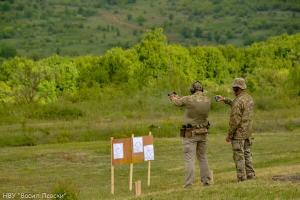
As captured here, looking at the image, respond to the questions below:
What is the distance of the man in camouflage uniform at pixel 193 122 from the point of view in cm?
1850

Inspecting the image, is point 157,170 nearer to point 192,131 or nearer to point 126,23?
point 192,131

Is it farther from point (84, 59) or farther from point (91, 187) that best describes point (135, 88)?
point (91, 187)

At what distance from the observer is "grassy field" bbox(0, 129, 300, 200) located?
17.2 metres

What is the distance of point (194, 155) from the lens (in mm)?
18859

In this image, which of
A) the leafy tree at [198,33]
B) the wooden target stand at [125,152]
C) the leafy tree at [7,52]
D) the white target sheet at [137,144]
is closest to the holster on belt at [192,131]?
the wooden target stand at [125,152]

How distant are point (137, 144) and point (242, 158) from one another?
12.7ft

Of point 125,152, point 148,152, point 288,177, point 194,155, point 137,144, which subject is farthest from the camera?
point 148,152

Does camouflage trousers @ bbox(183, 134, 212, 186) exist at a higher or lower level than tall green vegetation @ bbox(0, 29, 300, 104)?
lower

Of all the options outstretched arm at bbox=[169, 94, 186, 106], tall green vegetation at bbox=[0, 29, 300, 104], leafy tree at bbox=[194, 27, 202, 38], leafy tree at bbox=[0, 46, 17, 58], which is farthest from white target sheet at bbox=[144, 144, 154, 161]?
leafy tree at bbox=[194, 27, 202, 38]

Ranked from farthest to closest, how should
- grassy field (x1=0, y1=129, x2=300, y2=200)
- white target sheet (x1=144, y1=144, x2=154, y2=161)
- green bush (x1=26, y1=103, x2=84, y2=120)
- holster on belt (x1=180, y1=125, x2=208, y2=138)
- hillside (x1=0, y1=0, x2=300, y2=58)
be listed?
hillside (x1=0, y1=0, x2=300, y2=58) < green bush (x1=26, y1=103, x2=84, y2=120) < white target sheet (x1=144, y1=144, x2=154, y2=161) < holster on belt (x1=180, y1=125, x2=208, y2=138) < grassy field (x1=0, y1=129, x2=300, y2=200)

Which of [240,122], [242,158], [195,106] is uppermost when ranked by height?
[195,106]

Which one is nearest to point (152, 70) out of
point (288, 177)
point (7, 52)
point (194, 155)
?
point (7, 52)

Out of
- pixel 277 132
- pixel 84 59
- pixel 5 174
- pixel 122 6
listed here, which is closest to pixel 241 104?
pixel 5 174

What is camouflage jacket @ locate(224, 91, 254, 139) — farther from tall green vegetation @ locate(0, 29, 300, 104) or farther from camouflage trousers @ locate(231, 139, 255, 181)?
tall green vegetation @ locate(0, 29, 300, 104)
